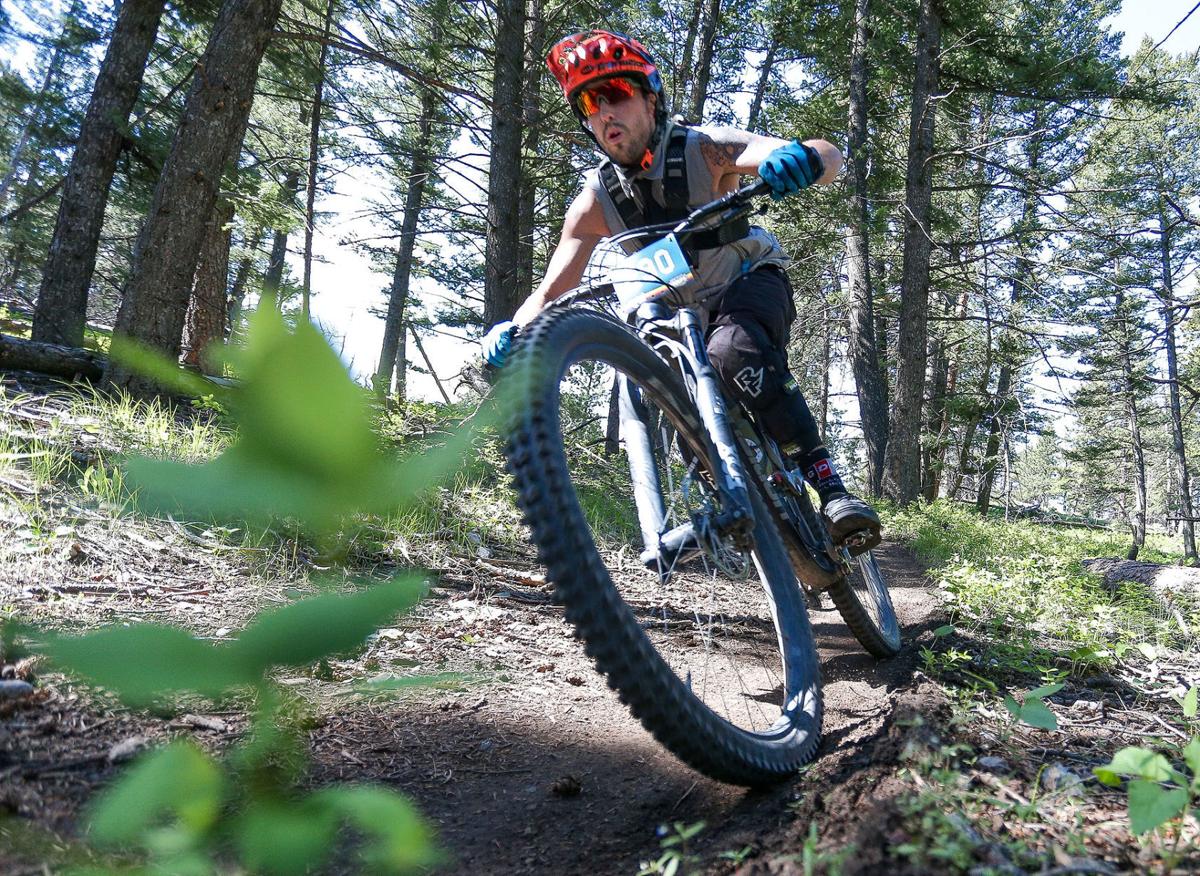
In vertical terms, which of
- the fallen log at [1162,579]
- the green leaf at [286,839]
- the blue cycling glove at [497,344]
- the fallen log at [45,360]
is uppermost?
the fallen log at [45,360]

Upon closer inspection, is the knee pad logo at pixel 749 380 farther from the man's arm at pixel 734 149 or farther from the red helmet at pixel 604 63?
the red helmet at pixel 604 63

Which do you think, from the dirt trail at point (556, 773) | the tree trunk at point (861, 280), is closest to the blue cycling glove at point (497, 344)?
the dirt trail at point (556, 773)

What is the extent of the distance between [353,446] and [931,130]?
12266mm

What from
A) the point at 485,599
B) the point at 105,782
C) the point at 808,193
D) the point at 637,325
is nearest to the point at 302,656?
the point at 105,782

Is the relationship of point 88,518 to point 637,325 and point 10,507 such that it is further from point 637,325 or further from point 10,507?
point 637,325

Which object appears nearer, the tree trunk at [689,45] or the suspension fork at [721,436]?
the suspension fork at [721,436]

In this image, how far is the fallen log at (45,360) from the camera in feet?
17.4

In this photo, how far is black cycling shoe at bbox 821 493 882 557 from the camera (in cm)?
262

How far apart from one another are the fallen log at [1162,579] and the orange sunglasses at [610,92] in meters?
3.97

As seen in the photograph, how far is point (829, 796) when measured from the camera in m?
1.29

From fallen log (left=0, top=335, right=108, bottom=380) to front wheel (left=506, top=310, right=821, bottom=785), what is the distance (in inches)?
182

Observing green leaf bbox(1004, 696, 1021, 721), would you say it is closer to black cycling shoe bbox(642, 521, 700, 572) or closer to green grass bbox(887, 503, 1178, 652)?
black cycling shoe bbox(642, 521, 700, 572)

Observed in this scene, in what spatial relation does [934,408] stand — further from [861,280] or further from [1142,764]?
[1142,764]

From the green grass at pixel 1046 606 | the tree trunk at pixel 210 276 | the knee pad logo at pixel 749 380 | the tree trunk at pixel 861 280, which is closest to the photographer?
the knee pad logo at pixel 749 380
